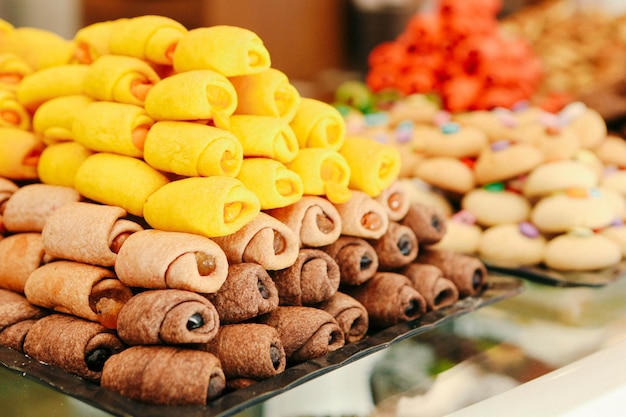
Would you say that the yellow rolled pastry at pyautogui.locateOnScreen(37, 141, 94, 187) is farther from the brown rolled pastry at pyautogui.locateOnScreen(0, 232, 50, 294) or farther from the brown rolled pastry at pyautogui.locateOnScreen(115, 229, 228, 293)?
the brown rolled pastry at pyautogui.locateOnScreen(115, 229, 228, 293)

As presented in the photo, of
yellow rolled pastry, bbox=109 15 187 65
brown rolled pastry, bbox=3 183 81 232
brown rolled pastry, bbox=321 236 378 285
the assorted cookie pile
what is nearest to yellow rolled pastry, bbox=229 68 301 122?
the assorted cookie pile

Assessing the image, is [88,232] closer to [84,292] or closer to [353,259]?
[84,292]

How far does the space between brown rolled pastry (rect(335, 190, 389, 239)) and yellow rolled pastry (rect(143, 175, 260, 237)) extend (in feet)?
0.76

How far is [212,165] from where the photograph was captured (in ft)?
3.94

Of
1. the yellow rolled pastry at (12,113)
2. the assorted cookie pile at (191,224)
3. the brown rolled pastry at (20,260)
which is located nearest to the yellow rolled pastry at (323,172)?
the assorted cookie pile at (191,224)

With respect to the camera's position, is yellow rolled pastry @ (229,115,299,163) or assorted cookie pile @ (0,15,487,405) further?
yellow rolled pastry @ (229,115,299,163)

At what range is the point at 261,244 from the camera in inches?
47.4

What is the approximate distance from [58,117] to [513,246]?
1.07 meters

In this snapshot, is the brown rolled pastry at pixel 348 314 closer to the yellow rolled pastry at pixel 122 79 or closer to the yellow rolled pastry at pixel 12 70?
the yellow rolled pastry at pixel 122 79

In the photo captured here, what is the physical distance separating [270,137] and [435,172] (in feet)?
2.70

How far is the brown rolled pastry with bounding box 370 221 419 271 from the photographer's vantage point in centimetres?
144

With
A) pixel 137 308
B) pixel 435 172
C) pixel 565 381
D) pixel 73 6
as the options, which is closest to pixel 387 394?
pixel 565 381

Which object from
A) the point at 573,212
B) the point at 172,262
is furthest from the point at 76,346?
the point at 573,212

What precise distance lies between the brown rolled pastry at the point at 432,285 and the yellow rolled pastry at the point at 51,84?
73 centimetres
